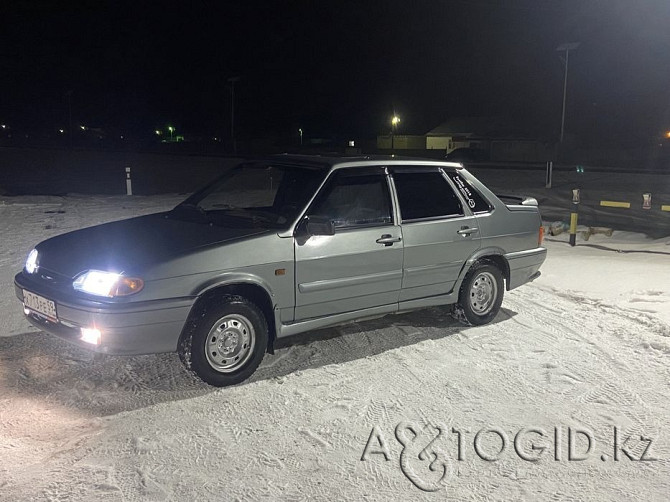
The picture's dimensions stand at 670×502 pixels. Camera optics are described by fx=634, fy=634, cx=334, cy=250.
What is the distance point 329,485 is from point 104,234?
296 centimetres

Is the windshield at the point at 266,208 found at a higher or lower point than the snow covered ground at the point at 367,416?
higher

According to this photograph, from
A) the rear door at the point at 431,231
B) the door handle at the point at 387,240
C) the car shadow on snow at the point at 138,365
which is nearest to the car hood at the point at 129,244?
the car shadow on snow at the point at 138,365

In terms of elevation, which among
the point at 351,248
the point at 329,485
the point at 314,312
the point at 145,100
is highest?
the point at 145,100

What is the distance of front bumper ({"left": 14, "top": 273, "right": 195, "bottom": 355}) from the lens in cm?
422

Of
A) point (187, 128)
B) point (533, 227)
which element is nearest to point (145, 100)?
point (187, 128)

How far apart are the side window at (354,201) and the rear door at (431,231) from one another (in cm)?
17

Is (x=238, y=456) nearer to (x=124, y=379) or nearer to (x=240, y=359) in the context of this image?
(x=240, y=359)

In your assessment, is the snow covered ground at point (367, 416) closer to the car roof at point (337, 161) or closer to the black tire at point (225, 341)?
the black tire at point (225, 341)

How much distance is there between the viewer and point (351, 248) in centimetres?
517

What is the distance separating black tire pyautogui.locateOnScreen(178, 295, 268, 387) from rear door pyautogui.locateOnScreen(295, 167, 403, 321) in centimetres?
42

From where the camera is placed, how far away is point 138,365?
199 inches

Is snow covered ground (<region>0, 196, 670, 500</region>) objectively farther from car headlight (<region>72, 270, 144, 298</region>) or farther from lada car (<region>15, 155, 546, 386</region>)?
car headlight (<region>72, 270, 144, 298</region>)

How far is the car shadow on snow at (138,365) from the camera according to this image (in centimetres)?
447

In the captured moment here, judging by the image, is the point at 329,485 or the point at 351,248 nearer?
the point at 329,485
